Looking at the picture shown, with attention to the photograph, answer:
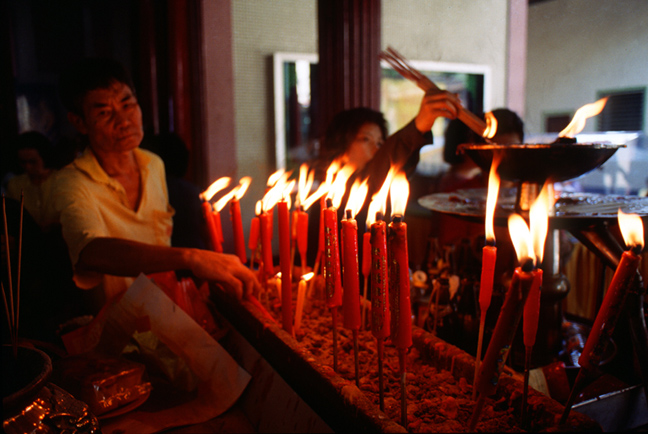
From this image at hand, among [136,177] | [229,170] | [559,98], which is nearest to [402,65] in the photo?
[136,177]

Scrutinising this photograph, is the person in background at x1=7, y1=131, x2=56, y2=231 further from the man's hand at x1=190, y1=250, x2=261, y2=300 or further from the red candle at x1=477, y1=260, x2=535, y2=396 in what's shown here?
the red candle at x1=477, y1=260, x2=535, y2=396

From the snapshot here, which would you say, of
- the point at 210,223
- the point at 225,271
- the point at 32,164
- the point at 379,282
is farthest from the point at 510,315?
the point at 32,164

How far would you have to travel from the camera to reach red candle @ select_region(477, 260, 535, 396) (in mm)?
620

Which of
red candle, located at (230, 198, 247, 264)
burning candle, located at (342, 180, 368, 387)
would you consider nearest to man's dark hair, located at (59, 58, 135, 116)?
red candle, located at (230, 198, 247, 264)

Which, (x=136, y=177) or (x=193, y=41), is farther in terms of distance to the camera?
(x=193, y=41)

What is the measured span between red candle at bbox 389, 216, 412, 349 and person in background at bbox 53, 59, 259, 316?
73 cm

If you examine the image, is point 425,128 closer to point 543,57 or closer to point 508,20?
point 508,20

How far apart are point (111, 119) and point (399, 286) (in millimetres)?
1672

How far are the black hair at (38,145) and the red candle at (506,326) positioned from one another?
454 cm

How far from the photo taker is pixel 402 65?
5.47 ft

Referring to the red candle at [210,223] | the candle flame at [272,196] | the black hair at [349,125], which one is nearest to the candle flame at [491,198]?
the candle flame at [272,196]

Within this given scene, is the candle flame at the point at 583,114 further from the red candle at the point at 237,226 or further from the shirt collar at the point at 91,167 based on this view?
the shirt collar at the point at 91,167

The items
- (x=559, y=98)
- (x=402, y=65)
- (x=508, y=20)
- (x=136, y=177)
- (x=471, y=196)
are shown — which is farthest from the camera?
(x=559, y=98)

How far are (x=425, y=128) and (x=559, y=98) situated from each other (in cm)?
783
